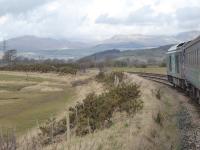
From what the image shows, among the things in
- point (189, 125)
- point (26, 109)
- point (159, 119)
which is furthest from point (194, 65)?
point (26, 109)

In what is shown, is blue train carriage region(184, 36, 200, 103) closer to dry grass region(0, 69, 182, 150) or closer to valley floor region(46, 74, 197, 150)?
valley floor region(46, 74, 197, 150)

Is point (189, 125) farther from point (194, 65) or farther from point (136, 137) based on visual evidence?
point (194, 65)

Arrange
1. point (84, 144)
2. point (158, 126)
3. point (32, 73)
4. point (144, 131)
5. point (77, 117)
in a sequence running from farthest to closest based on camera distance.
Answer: point (32, 73) < point (77, 117) < point (158, 126) < point (144, 131) < point (84, 144)

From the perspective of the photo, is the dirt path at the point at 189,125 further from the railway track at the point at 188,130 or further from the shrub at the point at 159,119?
the shrub at the point at 159,119

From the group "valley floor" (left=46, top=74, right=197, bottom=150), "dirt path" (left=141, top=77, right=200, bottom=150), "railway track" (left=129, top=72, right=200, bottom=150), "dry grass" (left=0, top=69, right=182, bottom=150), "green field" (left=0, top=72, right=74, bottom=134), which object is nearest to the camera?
"dry grass" (left=0, top=69, right=182, bottom=150)

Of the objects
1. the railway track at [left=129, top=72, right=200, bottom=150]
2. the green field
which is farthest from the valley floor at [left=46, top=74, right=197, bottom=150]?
the green field

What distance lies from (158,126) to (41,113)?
28.0 metres

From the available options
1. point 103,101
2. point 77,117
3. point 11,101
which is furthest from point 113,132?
point 11,101

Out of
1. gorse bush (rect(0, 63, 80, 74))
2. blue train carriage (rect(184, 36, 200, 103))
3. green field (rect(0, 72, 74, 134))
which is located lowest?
green field (rect(0, 72, 74, 134))

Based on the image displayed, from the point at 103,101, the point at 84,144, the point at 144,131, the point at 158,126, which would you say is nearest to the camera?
the point at 84,144

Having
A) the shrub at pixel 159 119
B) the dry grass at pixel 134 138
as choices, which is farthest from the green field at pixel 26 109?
the dry grass at pixel 134 138

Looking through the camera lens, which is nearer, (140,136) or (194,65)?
(140,136)

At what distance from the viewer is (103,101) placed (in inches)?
1220

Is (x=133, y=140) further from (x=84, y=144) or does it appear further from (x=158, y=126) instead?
(x=158, y=126)
